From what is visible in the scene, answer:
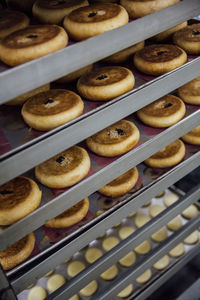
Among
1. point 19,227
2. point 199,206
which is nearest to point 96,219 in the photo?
point 19,227

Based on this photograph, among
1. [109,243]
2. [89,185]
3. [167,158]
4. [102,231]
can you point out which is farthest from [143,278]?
[89,185]

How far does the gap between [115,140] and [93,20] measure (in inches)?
Result: 29.7

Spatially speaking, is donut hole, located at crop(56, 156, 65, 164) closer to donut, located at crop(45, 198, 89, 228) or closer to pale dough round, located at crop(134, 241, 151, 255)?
donut, located at crop(45, 198, 89, 228)

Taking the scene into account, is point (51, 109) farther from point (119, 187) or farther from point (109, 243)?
point (109, 243)

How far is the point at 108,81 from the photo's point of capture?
186 centimetres

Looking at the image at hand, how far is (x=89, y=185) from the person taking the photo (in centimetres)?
171

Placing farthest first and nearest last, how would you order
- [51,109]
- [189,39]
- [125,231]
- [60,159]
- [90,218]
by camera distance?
[125,231], [189,39], [90,218], [60,159], [51,109]

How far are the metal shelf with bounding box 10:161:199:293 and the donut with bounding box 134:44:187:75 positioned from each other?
29.2 inches

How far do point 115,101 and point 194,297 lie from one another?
2080 mm

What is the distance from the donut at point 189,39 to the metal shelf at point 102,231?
2.76 ft

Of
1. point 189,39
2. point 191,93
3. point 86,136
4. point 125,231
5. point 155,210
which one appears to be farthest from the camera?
point 155,210

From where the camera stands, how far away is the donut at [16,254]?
1734 mm

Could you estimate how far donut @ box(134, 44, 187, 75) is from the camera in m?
2.01

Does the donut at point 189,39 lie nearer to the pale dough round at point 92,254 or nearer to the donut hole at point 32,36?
the donut hole at point 32,36
